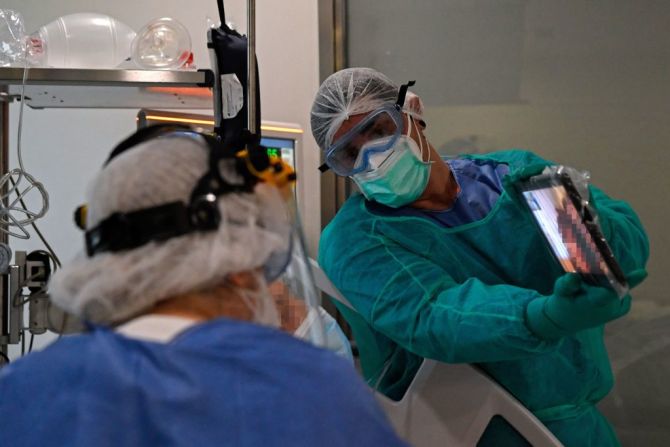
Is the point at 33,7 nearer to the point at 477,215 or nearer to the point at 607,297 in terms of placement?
the point at 477,215

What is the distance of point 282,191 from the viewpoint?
0.82 m

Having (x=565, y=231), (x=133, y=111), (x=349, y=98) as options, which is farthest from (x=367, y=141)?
(x=133, y=111)

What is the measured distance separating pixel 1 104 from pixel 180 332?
137cm

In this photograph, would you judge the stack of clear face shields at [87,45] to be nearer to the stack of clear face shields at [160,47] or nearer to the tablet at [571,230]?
the stack of clear face shields at [160,47]

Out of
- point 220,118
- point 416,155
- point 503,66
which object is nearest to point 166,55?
point 220,118

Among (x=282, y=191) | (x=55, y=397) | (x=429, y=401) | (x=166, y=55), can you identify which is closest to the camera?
(x=55, y=397)

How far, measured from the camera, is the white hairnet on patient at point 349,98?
1455 mm

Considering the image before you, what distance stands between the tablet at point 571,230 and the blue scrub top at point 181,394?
45 centimetres

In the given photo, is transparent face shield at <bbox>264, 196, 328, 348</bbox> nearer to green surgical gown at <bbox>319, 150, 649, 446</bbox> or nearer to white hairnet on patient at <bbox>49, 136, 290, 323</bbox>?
white hairnet on patient at <bbox>49, 136, 290, 323</bbox>

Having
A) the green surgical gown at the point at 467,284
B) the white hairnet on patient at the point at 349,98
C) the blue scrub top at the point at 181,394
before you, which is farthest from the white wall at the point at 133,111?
the blue scrub top at the point at 181,394

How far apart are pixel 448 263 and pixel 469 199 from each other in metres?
0.17

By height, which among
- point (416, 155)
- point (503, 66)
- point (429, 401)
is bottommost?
point (429, 401)

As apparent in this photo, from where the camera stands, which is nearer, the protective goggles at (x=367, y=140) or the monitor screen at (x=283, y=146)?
the protective goggles at (x=367, y=140)

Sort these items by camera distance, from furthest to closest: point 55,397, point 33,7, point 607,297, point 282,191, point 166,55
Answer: point 33,7 < point 166,55 < point 607,297 < point 282,191 < point 55,397
